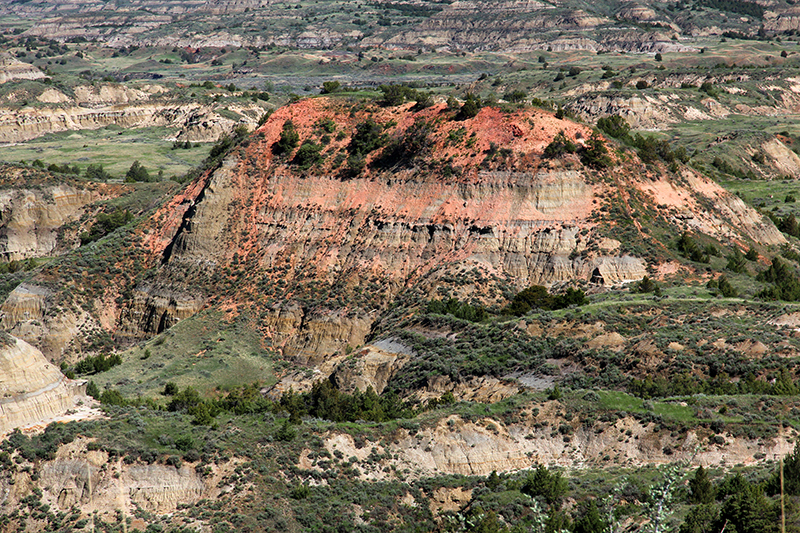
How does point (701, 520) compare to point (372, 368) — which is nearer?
point (701, 520)

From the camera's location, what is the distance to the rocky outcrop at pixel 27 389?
42.1 meters

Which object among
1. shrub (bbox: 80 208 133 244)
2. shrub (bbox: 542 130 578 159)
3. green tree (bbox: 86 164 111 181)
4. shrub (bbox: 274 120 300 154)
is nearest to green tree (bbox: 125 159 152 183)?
green tree (bbox: 86 164 111 181)

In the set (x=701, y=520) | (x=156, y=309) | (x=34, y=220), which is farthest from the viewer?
(x=34, y=220)

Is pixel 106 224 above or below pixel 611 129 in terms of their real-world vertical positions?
below

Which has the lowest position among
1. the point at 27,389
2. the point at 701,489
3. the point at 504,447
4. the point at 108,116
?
the point at 108,116

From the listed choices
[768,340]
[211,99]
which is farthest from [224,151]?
[211,99]

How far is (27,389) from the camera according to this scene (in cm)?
4331

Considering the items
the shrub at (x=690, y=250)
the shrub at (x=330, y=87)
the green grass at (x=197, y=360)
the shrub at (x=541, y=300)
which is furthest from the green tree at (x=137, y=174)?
the shrub at (x=690, y=250)

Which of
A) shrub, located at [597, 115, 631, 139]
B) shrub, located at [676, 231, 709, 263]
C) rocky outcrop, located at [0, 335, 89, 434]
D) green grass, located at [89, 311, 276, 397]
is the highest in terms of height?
shrub, located at [597, 115, 631, 139]

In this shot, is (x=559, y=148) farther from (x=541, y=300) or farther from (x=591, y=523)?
(x=591, y=523)

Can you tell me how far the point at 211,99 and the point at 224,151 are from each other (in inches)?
4099

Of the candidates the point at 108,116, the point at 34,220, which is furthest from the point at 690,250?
the point at 108,116

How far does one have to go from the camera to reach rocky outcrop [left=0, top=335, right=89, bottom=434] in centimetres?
4212

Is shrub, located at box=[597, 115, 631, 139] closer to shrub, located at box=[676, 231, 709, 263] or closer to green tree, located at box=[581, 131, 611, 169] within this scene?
green tree, located at box=[581, 131, 611, 169]
